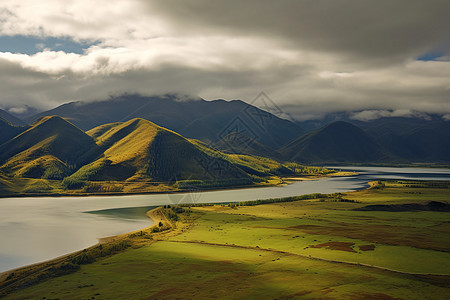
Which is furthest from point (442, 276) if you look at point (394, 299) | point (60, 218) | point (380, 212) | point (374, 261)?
point (60, 218)

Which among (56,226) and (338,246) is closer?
(338,246)

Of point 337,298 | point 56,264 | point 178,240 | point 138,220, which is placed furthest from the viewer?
point 138,220

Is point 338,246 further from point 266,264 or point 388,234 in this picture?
point 388,234

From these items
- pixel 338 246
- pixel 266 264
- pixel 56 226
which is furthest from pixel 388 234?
pixel 56 226

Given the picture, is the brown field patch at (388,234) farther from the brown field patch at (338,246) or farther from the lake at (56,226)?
the lake at (56,226)

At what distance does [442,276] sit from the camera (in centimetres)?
5559

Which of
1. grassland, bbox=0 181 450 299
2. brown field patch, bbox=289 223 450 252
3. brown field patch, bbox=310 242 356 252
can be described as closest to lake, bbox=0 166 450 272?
grassland, bbox=0 181 450 299

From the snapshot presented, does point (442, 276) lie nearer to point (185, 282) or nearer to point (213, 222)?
point (185, 282)

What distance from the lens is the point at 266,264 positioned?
A: 211 ft

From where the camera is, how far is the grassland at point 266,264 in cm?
5050

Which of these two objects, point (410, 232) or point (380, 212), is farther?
point (380, 212)

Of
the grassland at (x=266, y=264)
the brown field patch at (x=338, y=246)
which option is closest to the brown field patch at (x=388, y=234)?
the grassland at (x=266, y=264)

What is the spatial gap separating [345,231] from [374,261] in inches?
1199

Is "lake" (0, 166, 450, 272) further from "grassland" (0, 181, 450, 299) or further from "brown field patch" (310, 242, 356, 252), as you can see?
A: "brown field patch" (310, 242, 356, 252)
